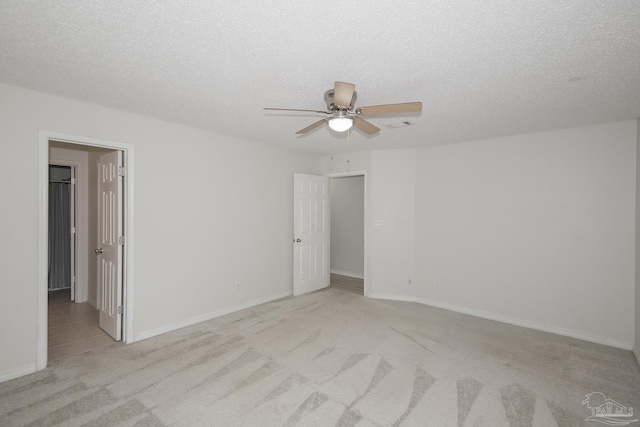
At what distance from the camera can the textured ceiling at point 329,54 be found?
1.57 m

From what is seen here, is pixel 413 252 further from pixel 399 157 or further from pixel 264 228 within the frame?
pixel 264 228

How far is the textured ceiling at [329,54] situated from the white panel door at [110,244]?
2.77ft

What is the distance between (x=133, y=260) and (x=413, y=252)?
407cm

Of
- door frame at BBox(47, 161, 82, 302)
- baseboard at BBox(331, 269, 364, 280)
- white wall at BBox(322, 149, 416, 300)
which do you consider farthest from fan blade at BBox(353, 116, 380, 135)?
door frame at BBox(47, 161, 82, 302)

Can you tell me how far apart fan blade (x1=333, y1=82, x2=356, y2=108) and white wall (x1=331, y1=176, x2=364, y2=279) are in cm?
464

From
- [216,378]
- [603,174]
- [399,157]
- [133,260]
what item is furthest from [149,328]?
[603,174]

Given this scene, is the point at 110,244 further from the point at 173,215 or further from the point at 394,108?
the point at 394,108

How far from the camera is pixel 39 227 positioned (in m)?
2.77

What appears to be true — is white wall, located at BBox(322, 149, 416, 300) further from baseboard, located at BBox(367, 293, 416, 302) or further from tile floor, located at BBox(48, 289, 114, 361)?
tile floor, located at BBox(48, 289, 114, 361)

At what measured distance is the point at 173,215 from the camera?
370 cm

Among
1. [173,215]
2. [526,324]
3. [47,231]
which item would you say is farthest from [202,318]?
[526,324]

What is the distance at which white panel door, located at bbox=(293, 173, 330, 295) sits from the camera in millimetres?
5195

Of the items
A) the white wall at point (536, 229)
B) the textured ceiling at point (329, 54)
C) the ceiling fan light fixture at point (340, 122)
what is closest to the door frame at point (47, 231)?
the textured ceiling at point (329, 54)

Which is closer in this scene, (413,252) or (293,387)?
(293,387)
